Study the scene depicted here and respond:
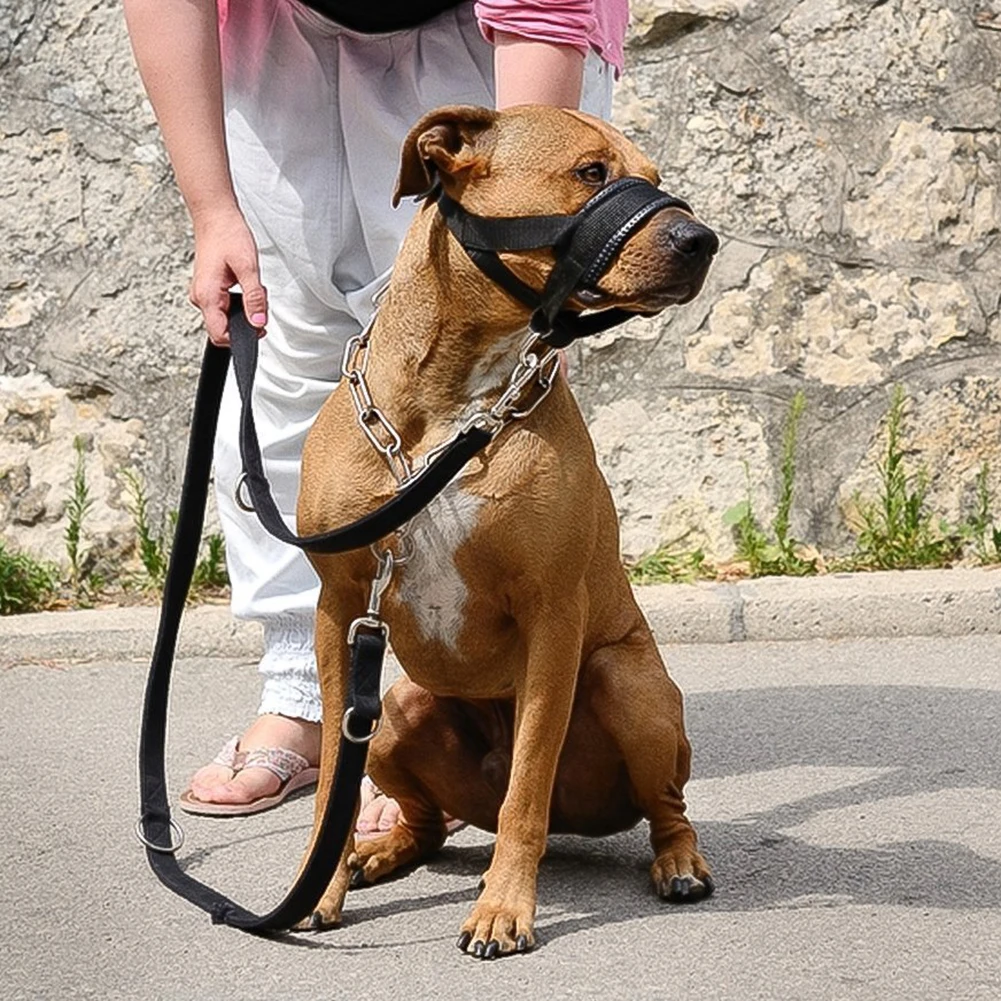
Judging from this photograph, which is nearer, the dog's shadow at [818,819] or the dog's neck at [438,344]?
the dog's neck at [438,344]

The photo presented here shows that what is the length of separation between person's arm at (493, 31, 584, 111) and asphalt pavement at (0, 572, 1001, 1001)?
1.40 meters

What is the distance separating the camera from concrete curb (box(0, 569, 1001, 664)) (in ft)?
16.5

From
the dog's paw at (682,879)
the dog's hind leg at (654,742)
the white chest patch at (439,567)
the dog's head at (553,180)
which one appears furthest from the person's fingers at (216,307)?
the dog's paw at (682,879)

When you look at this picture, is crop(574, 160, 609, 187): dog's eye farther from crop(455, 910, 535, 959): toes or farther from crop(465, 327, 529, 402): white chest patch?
crop(455, 910, 535, 959): toes

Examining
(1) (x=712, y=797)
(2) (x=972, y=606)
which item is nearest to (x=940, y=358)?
(2) (x=972, y=606)

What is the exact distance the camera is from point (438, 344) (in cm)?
305

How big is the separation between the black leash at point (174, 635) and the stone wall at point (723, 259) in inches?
78.9

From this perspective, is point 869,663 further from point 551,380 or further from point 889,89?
point 551,380

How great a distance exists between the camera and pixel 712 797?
3871 mm

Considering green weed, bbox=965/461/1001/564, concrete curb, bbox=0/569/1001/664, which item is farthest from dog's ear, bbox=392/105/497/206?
green weed, bbox=965/461/1001/564

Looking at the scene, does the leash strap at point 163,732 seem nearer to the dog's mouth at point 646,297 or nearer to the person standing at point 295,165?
the person standing at point 295,165

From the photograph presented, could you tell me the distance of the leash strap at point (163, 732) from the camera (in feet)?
9.72

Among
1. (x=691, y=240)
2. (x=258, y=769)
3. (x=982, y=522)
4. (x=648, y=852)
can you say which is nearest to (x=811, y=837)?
(x=648, y=852)

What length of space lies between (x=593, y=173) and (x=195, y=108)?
0.86 metres
